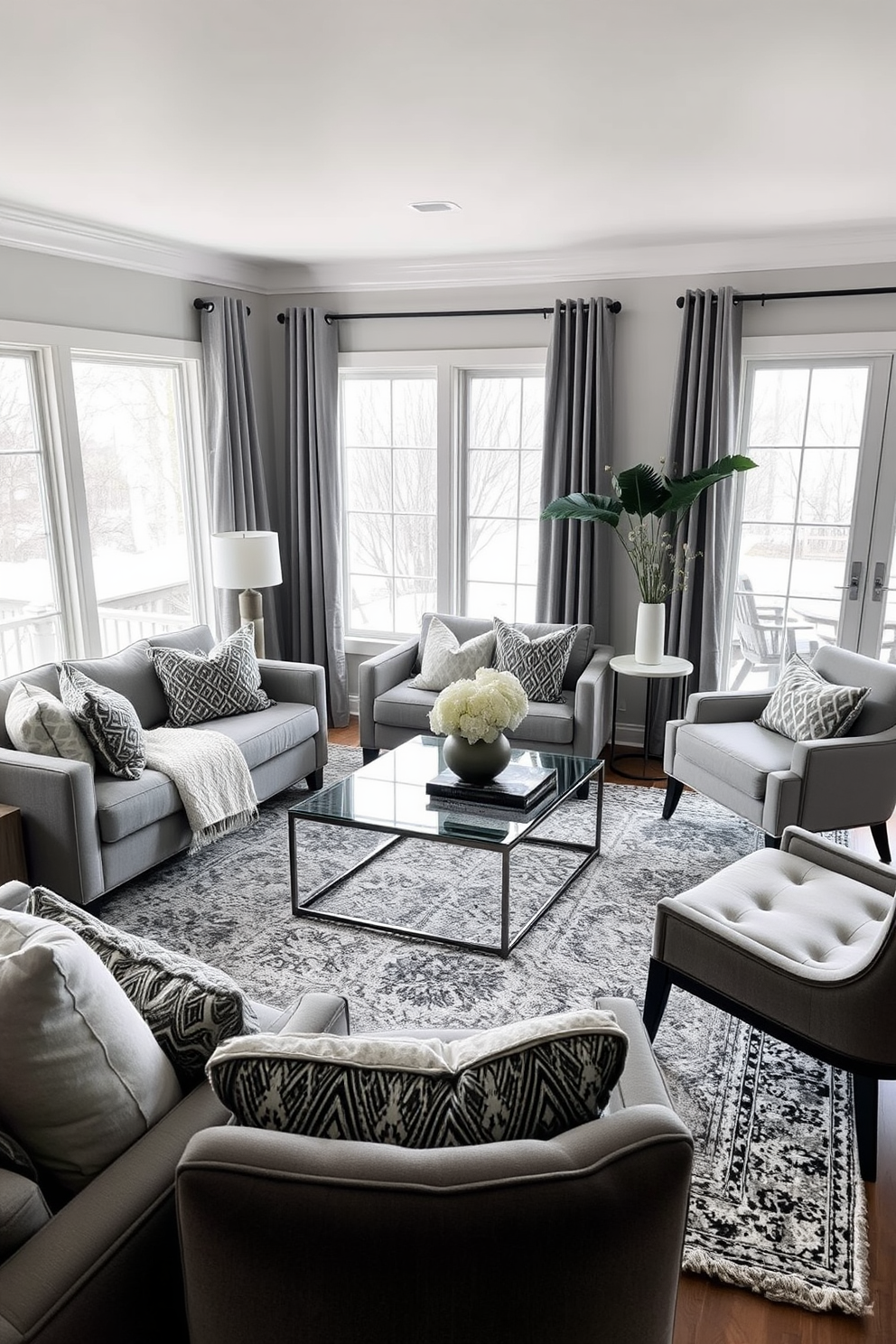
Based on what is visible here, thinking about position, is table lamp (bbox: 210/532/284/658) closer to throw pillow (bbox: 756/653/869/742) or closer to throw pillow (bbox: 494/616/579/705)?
throw pillow (bbox: 494/616/579/705)

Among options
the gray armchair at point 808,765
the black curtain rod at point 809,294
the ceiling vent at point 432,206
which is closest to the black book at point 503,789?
the gray armchair at point 808,765

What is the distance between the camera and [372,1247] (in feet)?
3.71

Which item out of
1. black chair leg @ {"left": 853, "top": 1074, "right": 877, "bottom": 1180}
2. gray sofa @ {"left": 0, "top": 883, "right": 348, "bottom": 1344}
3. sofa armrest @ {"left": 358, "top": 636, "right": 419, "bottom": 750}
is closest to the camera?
gray sofa @ {"left": 0, "top": 883, "right": 348, "bottom": 1344}

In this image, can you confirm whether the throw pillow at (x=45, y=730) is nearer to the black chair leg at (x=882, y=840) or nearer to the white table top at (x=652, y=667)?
the white table top at (x=652, y=667)

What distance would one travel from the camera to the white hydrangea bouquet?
3465 millimetres

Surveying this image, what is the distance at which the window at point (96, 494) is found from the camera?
441 cm

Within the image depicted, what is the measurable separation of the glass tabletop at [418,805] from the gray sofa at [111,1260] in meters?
1.82

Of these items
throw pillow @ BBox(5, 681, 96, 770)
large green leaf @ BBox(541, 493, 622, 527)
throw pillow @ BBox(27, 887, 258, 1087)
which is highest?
large green leaf @ BBox(541, 493, 622, 527)

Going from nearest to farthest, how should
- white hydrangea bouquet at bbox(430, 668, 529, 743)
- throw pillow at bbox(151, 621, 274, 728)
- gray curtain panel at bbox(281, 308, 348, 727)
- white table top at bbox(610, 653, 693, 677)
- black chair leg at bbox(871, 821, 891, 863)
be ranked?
white hydrangea bouquet at bbox(430, 668, 529, 743) → black chair leg at bbox(871, 821, 891, 863) → throw pillow at bbox(151, 621, 274, 728) → white table top at bbox(610, 653, 693, 677) → gray curtain panel at bbox(281, 308, 348, 727)

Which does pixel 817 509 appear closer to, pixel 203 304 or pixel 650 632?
pixel 650 632

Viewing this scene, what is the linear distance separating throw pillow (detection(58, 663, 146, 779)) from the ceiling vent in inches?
91.8

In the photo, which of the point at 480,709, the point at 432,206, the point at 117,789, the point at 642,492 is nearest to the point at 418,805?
the point at 480,709

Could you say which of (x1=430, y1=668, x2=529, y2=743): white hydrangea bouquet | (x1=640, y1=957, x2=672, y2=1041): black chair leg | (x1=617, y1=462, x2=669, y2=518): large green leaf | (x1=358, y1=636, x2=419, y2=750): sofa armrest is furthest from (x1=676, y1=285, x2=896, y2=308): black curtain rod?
(x1=640, y1=957, x2=672, y2=1041): black chair leg

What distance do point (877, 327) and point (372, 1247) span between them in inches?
189
